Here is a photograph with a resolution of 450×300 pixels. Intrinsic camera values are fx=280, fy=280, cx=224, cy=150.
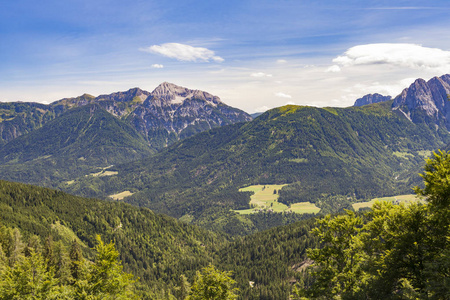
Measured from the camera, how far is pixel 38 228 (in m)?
184

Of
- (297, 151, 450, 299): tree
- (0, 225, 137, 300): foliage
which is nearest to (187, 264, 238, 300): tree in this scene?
(0, 225, 137, 300): foliage

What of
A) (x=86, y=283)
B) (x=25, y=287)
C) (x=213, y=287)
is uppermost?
(x=86, y=283)

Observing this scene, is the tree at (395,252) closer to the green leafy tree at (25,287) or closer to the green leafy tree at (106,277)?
the green leafy tree at (106,277)

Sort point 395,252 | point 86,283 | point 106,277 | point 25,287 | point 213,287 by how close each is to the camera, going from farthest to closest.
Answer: point 25,287 < point 213,287 < point 106,277 < point 86,283 < point 395,252

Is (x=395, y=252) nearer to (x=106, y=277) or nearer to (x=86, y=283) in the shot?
(x=106, y=277)

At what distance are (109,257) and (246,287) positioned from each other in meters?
176

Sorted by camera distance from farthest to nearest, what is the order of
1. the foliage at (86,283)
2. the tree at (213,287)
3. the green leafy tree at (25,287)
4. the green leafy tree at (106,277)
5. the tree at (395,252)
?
the green leafy tree at (25,287) → the tree at (213,287) → the green leafy tree at (106,277) → the foliage at (86,283) → the tree at (395,252)

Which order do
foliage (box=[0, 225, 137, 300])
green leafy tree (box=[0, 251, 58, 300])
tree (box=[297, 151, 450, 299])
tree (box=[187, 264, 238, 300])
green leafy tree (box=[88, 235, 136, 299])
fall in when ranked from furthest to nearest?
green leafy tree (box=[0, 251, 58, 300]) → tree (box=[187, 264, 238, 300]) → green leafy tree (box=[88, 235, 136, 299]) → foliage (box=[0, 225, 137, 300]) → tree (box=[297, 151, 450, 299])

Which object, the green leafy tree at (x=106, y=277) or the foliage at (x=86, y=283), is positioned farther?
the green leafy tree at (x=106, y=277)

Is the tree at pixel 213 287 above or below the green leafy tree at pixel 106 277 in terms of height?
below

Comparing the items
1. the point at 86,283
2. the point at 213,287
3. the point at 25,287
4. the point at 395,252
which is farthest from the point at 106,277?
the point at 395,252

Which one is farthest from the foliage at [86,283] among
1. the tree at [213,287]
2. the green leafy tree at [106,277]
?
the tree at [213,287]

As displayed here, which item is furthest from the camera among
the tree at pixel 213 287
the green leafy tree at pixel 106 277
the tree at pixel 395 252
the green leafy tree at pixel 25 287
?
the green leafy tree at pixel 25 287

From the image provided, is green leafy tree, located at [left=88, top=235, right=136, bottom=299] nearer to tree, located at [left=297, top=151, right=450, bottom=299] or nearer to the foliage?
the foliage
